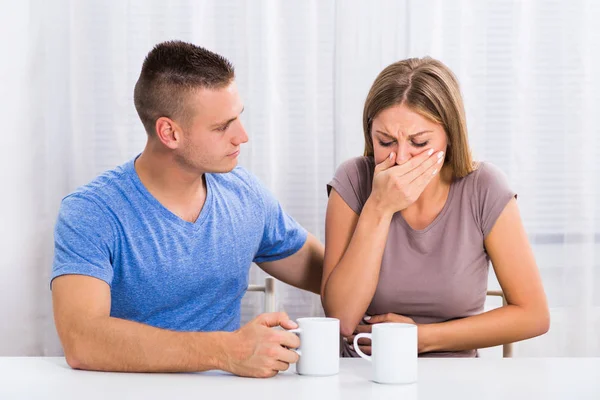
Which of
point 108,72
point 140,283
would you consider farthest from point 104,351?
point 108,72

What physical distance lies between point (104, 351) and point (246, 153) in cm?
90

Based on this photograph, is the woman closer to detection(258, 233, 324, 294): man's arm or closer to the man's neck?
detection(258, 233, 324, 294): man's arm

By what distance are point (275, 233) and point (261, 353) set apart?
58 centimetres

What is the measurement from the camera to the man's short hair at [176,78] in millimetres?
1562

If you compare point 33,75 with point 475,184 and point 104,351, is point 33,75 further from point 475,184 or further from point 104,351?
point 475,184

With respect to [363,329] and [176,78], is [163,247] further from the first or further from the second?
[363,329]

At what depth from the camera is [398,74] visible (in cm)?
159

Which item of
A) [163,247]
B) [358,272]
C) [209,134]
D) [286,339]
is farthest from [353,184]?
[286,339]

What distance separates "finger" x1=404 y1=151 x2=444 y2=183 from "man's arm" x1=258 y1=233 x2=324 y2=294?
37 cm

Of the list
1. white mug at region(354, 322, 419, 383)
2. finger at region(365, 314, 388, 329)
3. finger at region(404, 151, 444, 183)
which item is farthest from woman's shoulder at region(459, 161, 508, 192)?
white mug at region(354, 322, 419, 383)

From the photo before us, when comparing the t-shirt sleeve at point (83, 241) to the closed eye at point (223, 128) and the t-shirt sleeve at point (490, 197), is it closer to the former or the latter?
the closed eye at point (223, 128)

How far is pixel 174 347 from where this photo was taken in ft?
3.95

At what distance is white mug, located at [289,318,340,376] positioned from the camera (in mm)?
1168

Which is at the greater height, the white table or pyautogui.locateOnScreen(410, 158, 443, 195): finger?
pyautogui.locateOnScreen(410, 158, 443, 195): finger
